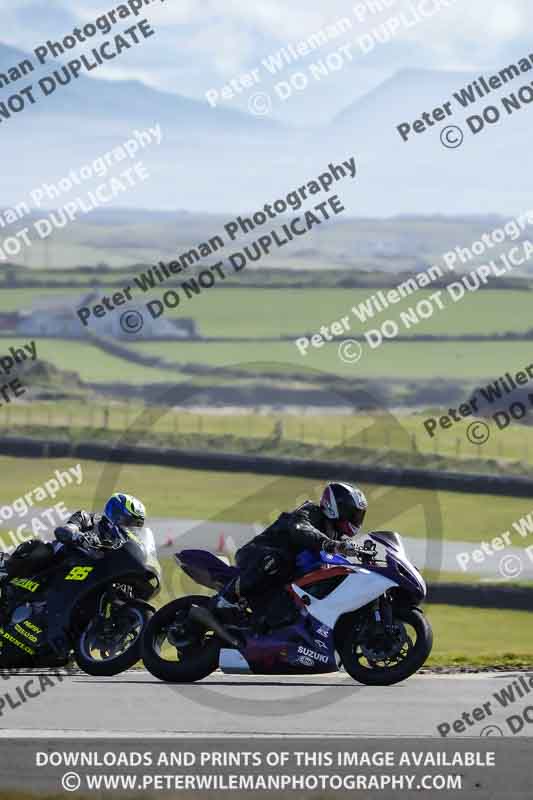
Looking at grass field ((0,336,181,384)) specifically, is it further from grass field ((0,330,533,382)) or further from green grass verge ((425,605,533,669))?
green grass verge ((425,605,533,669))

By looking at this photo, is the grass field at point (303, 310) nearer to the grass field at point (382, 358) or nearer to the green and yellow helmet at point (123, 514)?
the grass field at point (382, 358)

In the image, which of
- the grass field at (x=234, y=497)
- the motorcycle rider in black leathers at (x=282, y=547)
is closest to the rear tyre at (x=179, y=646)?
the motorcycle rider in black leathers at (x=282, y=547)

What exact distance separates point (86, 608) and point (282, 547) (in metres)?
1.97

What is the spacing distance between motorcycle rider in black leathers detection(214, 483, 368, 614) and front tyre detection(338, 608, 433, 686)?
0.76 m

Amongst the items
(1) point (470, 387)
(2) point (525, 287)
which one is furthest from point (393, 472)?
(2) point (525, 287)

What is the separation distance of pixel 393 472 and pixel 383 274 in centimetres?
12752

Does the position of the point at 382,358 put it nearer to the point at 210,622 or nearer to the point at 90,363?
the point at 90,363

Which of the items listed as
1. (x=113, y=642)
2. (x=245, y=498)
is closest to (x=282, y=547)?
(x=113, y=642)

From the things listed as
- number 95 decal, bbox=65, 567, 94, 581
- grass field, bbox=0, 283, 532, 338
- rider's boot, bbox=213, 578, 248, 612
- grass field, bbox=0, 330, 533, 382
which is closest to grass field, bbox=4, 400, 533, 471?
grass field, bbox=0, 330, 533, 382

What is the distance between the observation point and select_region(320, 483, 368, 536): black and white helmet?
15031 mm

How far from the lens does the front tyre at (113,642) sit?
15609mm

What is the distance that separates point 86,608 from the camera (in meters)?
15.9

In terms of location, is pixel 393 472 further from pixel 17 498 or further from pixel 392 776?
pixel 392 776

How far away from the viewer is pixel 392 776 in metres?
11.5
